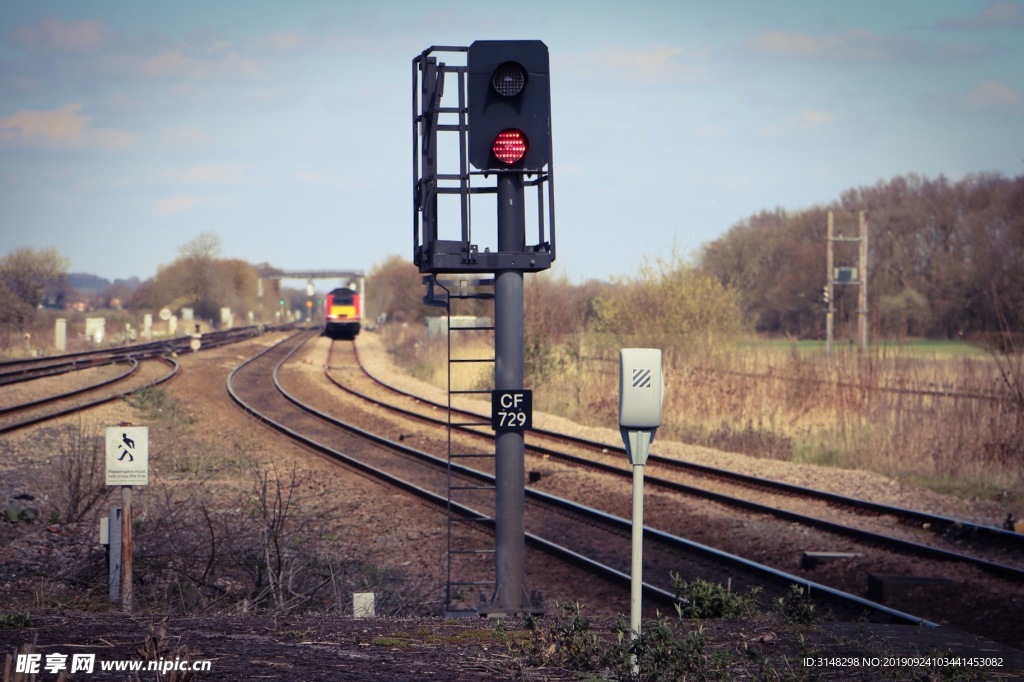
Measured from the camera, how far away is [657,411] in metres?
5.34

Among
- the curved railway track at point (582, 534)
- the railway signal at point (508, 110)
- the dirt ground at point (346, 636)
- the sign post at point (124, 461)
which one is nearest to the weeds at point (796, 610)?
the dirt ground at point (346, 636)

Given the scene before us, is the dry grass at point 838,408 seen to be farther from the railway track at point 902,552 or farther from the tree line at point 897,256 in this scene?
the tree line at point 897,256

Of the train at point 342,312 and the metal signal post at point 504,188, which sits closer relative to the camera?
the metal signal post at point 504,188

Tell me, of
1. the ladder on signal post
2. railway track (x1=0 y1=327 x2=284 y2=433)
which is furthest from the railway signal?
railway track (x1=0 y1=327 x2=284 y2=433)

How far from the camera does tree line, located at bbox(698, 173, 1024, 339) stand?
175 feet

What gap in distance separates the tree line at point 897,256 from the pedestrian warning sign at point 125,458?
42056 mm

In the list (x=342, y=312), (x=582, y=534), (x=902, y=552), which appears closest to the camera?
(x=902, y=552)

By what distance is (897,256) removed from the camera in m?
67.6

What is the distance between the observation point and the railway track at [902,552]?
9.36m

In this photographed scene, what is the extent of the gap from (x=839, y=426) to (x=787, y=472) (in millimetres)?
3649

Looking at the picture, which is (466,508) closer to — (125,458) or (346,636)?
(125,458)

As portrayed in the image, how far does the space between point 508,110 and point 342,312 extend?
2265 inches

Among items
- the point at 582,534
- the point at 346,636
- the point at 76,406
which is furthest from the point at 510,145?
the point at 76,406

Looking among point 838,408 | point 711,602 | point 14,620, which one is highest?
point 14,620
